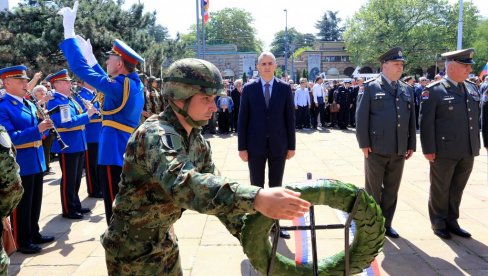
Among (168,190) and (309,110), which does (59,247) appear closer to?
(168,190)

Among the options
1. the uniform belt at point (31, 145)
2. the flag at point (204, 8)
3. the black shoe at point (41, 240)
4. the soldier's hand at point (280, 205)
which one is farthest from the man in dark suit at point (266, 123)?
the flag at point (204, 8)

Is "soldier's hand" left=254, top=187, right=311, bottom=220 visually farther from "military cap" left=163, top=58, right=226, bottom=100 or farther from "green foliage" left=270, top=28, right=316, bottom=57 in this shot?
"green foliage" left=270, top=28, right=316, bottom=57

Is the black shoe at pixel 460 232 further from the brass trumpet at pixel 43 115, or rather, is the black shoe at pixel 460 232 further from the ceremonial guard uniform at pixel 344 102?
the ceremonial guard uniform at pixel 344 102

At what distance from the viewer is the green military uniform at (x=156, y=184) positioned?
177 centimetres

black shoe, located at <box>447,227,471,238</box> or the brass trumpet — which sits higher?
the brass trumpet

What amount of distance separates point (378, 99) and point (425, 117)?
608 millimetres

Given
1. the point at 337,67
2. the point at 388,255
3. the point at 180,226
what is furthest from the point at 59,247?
the point at 337,67

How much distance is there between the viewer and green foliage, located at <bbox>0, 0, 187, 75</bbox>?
16.8 meters

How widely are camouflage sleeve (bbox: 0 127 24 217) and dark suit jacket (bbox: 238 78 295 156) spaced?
9.48ft

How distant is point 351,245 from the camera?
7.60 feet

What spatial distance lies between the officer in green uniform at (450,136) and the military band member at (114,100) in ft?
10.7

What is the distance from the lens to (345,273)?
2.14m

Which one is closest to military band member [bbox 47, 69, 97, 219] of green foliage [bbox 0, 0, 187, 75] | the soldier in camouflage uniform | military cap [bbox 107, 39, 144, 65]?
military cap [bbox 107, 39, 144, 65]

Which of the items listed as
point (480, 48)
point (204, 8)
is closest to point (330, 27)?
point (480, 48)
